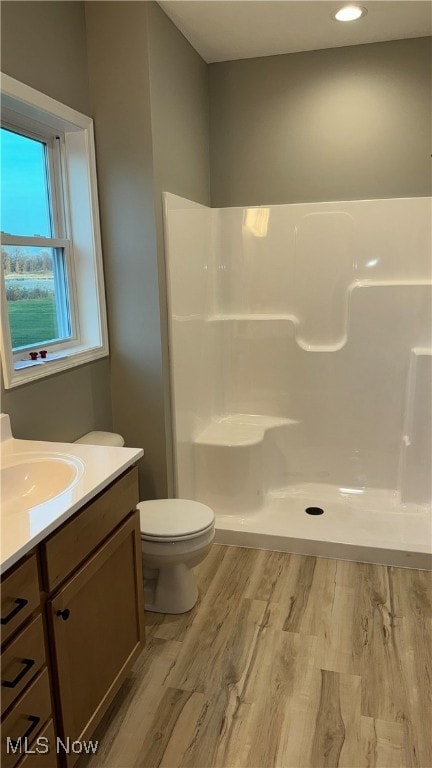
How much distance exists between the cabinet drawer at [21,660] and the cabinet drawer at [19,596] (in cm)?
3

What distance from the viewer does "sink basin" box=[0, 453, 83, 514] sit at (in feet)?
5.24

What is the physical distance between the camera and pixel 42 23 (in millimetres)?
1992

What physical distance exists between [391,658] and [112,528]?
1.17 meters

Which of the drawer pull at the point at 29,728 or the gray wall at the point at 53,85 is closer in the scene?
the drawer pull at the point at 29,728

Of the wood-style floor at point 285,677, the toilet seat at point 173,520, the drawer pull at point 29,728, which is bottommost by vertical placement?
the wood-style floor at point 285,677

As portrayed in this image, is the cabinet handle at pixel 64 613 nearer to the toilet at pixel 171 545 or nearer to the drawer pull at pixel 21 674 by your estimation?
the drawer pull at pixel 21 674

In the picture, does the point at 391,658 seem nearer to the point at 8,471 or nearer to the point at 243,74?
the point at 8,471

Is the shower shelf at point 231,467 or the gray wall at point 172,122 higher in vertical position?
the gray wall at point 172,122

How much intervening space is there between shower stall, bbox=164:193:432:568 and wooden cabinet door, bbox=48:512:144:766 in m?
0.98


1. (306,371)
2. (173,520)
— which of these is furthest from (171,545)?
(306,371)

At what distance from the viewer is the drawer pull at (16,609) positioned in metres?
1.16

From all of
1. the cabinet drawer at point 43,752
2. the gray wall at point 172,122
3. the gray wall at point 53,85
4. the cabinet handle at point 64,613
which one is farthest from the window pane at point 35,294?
the cabinet drawer at point 43,752

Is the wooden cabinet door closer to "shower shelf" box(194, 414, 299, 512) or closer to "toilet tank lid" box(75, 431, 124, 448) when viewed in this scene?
"toilet tank lid" box(75, 431, 124, 448)

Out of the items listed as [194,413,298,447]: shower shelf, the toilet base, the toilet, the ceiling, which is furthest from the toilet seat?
the ceiling
